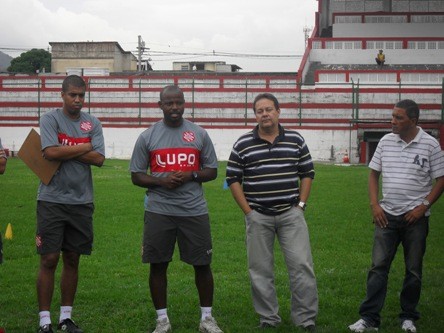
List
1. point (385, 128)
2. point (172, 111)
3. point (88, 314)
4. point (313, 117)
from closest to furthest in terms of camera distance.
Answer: point (172, 111), point (88, 314), point (385, 128), point (313, 117)

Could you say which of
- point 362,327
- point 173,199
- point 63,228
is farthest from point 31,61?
point 362,327

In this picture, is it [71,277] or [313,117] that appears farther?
[313,117]

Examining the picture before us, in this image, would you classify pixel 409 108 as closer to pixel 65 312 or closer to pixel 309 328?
pixel 309 328

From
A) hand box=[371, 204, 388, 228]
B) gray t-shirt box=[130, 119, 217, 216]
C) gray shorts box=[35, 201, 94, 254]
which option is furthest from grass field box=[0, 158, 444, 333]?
gray t-shirt box=[130, 119, 217, 216]

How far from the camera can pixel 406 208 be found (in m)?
6.30

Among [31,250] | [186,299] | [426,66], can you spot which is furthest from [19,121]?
[186,299]

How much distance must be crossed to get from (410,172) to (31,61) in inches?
3426

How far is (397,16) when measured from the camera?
52.2 meters

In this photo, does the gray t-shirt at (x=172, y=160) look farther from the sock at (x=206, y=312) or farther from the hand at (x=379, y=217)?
the hand at (x=379, y=217)

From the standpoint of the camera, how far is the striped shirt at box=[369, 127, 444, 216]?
633 cm

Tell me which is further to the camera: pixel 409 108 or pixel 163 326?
pixel 409 108

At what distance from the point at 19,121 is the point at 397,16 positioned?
980 inches

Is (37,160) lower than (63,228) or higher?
higher

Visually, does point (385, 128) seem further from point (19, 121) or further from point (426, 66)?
point (19, 121)
